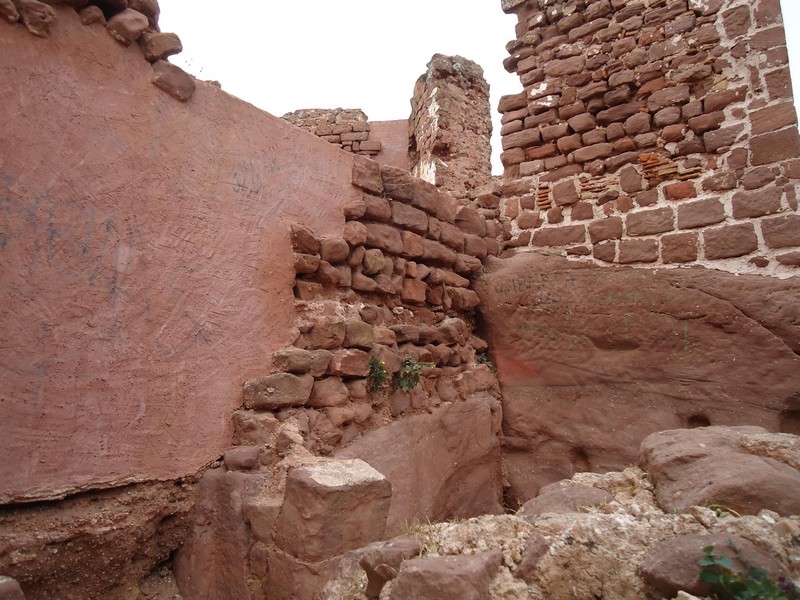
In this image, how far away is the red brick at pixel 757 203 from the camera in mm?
2855

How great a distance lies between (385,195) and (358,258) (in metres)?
0.50

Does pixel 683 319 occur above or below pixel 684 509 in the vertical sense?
above

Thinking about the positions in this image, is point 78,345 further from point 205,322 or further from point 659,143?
point 659,143

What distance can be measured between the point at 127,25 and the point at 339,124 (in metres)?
6.19

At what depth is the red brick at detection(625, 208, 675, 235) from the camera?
316 cm

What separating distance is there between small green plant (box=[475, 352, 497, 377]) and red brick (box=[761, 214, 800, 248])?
1688 millimetres

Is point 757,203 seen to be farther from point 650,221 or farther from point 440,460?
point 440,460

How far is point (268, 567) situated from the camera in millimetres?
1864

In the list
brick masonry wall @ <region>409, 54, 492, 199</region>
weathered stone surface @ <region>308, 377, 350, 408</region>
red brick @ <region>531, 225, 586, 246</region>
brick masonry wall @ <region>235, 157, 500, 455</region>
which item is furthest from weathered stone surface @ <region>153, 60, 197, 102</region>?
brick masonry wall @ <region>409, 54, 492, 199</region>

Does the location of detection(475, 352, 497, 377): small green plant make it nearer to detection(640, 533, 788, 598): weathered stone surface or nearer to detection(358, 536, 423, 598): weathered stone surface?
detection(358, 536, 423, 598): weathered stone surface

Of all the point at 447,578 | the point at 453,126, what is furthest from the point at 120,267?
the point at 453,126

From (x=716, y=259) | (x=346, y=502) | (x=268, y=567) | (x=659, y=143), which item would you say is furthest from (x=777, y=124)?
(x=268, y=567)

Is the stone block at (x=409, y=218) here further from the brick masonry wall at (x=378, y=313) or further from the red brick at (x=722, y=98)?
the red brick at (x=722, y=98)

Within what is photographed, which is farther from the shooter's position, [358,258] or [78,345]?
[358,258]
